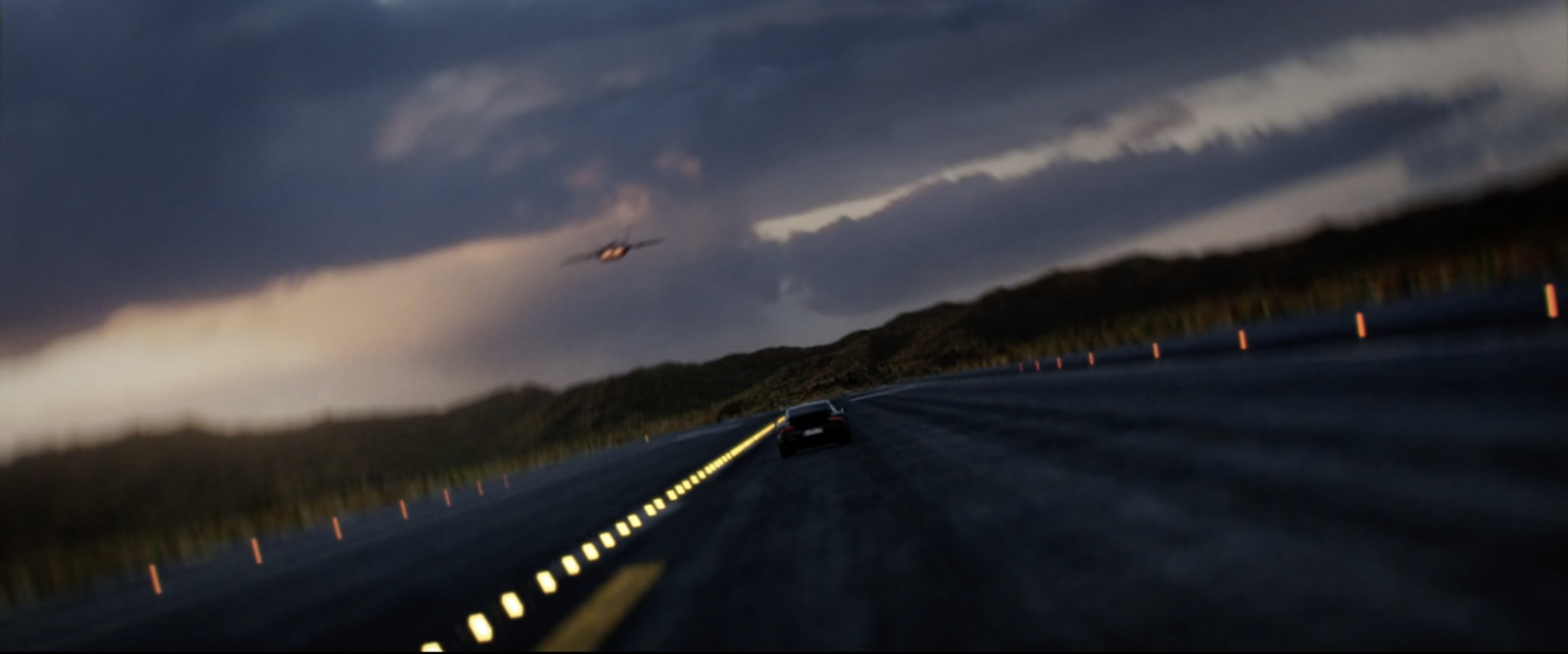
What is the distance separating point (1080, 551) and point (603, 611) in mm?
3489

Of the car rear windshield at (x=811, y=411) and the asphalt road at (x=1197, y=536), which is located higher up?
the car rear windshield at (x=811, y=411)

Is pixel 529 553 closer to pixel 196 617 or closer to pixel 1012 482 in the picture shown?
pixel 196 617

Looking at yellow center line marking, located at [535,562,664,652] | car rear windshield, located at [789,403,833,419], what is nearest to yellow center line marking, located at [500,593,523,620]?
yellow center line marking, located at [535,562,664,652]

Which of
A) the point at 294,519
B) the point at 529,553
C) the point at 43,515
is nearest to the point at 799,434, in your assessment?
the point at 529,553

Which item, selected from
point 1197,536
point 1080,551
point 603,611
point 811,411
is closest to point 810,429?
point 811,411

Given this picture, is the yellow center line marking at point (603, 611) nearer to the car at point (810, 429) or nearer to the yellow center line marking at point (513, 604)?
the yellow center line marking at point (513, 604)

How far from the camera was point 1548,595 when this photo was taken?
6.57m

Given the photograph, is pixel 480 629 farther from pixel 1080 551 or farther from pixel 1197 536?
pixel 1197 536

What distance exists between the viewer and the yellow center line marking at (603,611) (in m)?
9.02

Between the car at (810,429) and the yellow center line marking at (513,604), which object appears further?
the car at (810,429)

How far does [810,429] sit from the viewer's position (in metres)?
30.4

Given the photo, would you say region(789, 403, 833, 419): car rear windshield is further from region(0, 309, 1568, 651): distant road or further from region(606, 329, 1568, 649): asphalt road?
region(606, 329, 1568, 649): asphalt road

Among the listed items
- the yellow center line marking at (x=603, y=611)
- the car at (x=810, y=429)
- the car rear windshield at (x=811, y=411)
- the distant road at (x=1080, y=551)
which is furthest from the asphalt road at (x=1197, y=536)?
the car rear windshield at (x=811, y=411)

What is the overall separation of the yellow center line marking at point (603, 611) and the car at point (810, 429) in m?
16.8
